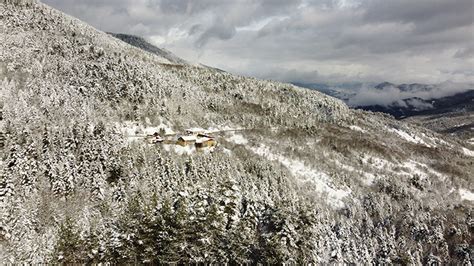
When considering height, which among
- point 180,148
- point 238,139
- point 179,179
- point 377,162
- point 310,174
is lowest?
point 377,162

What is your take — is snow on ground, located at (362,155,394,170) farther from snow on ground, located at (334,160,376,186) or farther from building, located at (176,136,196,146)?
building, located at (176,136,196,146)

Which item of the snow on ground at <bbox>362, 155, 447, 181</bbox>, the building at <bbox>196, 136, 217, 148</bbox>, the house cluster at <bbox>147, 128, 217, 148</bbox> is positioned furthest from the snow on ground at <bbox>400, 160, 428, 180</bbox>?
the house cluster at <bbox>147, 128, 217, 148</bbox>

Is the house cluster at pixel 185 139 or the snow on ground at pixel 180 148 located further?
→ the house cluster at pixel 185 139

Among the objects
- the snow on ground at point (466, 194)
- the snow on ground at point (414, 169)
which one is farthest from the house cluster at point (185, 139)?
the snow on ground at point (466, 194)

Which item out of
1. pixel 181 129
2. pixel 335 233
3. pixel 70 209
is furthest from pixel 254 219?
pixel 181 129

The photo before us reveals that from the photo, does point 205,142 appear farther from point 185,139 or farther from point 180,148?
point 180,148

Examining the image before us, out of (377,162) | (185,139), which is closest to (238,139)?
(185,139)

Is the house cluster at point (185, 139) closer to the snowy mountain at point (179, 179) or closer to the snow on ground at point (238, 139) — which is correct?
the snowy mountain at point (179, 179)
